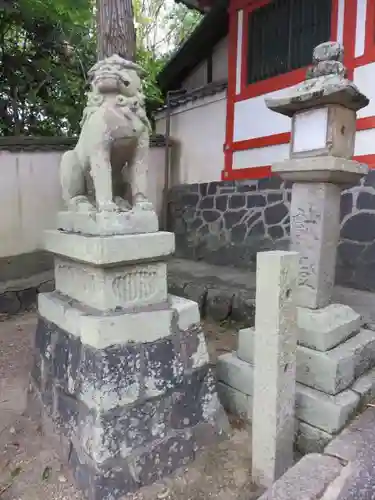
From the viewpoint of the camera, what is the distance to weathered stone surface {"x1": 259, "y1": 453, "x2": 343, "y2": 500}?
1.43 metres

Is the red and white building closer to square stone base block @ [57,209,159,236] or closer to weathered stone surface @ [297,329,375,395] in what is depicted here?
weathered stone surface @ [297,329,375,395]

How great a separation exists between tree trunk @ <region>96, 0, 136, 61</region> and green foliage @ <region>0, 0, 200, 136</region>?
2.49 meters

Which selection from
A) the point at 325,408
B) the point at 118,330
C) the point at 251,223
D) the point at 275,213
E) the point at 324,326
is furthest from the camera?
A: the point at 251,223

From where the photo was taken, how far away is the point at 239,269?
5.53 metres

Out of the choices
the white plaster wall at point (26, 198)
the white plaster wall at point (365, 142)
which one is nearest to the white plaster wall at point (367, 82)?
the white plaster wall at point (365, 142)

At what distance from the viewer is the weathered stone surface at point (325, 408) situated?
1.98 meters

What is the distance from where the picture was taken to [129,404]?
1905 millimetres

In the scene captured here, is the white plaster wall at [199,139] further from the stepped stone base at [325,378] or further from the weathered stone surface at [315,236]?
the stepped stone base at [325,378]

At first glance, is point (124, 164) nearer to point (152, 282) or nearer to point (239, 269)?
point (152, 282)

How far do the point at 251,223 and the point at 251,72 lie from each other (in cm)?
211

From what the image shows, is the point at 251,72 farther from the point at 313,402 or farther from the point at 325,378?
the point at 313,402

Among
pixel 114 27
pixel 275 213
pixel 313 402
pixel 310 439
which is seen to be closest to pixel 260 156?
pixel 275 213

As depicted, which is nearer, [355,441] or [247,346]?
[355,441]

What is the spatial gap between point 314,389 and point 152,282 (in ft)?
3.62
